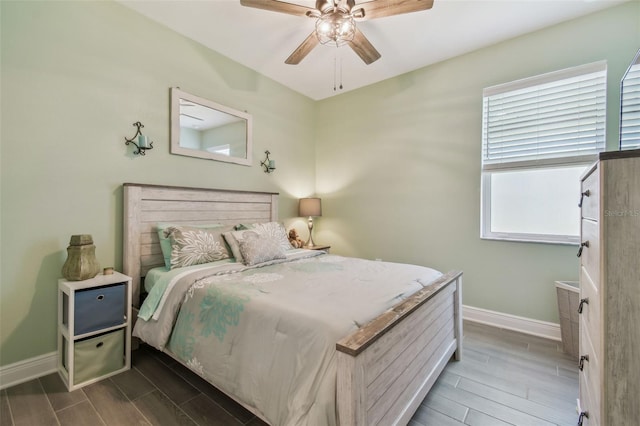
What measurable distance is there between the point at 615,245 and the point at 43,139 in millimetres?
3358

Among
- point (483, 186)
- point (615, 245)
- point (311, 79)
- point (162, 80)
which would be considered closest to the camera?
point (615, 245)

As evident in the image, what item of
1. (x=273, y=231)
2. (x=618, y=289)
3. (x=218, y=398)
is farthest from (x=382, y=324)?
(x=273, y=231)

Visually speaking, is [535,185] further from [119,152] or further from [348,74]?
[119,152]

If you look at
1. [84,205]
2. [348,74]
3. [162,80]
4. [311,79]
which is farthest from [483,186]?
[84,205]

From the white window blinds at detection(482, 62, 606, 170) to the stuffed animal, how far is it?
95.9 inches

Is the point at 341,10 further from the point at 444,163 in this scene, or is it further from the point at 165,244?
the point at 165,244

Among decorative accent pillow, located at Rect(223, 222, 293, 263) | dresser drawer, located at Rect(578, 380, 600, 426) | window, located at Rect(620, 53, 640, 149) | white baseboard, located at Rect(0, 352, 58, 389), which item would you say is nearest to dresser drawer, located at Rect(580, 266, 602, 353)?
dresser drawer, located at Rect(578, 380, 600, 426)

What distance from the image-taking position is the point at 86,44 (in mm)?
2195

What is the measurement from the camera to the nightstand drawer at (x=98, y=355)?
187cm

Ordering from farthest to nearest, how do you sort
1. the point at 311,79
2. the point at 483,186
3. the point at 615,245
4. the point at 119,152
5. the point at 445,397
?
the point at 311,79 < the point at 483,186 < the point at 119,152 < the point at 445,397 < the point at 615,245

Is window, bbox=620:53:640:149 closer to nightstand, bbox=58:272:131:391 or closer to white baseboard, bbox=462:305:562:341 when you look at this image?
white baseboard, bbox=462:305:562:341

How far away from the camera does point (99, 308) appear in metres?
1.95

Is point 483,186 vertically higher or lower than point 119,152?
lower

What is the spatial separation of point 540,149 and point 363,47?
202 centimetres
